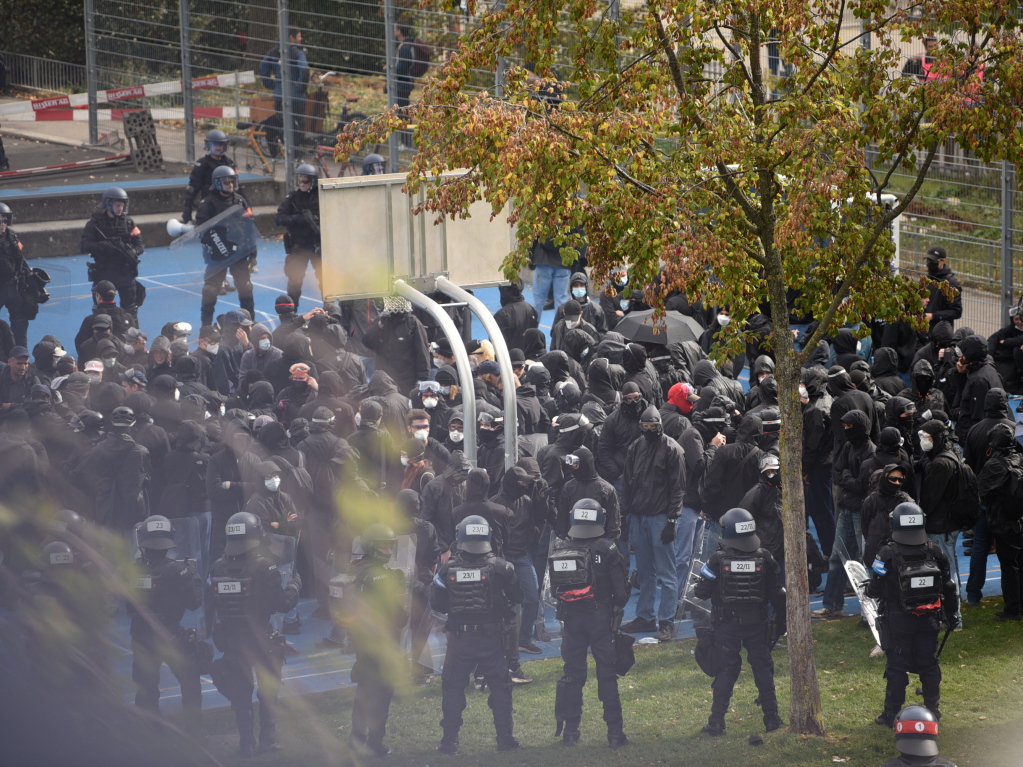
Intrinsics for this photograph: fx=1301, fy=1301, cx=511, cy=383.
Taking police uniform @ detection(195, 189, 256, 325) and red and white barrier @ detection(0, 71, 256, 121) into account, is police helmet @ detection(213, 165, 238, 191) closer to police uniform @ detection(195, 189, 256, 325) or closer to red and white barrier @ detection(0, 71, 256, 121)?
police uniform @ detection(195, 189, 256, 325)

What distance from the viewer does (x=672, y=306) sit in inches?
648

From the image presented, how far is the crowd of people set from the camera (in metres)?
10.1

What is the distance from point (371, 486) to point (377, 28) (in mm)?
14577

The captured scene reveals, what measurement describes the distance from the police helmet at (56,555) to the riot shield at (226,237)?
322 inches

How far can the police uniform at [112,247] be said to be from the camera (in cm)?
1758

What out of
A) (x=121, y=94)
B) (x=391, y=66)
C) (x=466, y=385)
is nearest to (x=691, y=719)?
(x=466, y=385)

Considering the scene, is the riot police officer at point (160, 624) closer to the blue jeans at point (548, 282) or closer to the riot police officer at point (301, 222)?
the riot police officer at point (301, 222)

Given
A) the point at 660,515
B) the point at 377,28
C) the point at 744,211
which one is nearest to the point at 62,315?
the point at 377,28

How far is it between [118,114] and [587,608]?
21.2 meters

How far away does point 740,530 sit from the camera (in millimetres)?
9773

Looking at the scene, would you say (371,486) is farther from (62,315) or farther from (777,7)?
(62,315)

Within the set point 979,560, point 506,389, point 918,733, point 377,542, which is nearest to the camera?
point 918,733

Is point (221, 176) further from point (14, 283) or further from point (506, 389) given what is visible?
point (506, 389)

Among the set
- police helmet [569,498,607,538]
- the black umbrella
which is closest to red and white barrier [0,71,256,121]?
the black umbrella
